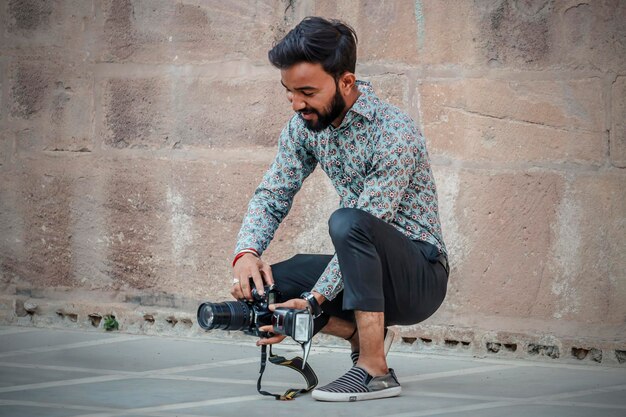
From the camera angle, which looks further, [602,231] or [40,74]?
[40,74]

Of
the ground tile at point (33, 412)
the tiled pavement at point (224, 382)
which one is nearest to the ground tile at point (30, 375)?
the tiled pavement at point (224, 382)

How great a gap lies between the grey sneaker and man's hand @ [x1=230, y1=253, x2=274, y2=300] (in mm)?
380

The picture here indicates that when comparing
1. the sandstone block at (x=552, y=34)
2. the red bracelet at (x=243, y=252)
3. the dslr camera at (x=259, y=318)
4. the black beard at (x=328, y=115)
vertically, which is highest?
the sandstone block at (x=552, y=34)

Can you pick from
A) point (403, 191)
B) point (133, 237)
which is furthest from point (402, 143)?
point (133, 237)

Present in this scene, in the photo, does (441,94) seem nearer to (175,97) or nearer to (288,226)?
(288,226)

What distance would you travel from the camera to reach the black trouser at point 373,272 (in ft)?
11.7

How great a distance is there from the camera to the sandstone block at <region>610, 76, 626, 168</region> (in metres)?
4.57

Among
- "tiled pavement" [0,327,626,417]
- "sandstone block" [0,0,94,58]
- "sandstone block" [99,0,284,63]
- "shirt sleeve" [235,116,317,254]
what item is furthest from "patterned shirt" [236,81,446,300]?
"sandstone block" [0,0,94,58]

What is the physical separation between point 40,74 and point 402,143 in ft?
7.38

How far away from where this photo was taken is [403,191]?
370cm

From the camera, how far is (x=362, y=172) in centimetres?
377

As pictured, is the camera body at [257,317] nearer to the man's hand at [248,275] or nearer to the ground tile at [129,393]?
the man's hand at [248,275]

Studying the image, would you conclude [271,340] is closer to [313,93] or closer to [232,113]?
[313,93]

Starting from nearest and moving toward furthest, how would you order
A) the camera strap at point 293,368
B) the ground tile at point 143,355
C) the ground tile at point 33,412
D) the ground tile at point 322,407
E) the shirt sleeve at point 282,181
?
the ground tile at point 33,412 → the ground tile at point 322,407 → the camera strap at point 293,368 → the shirt sleeve at point 282,181 → the ground tile at point 143,355
